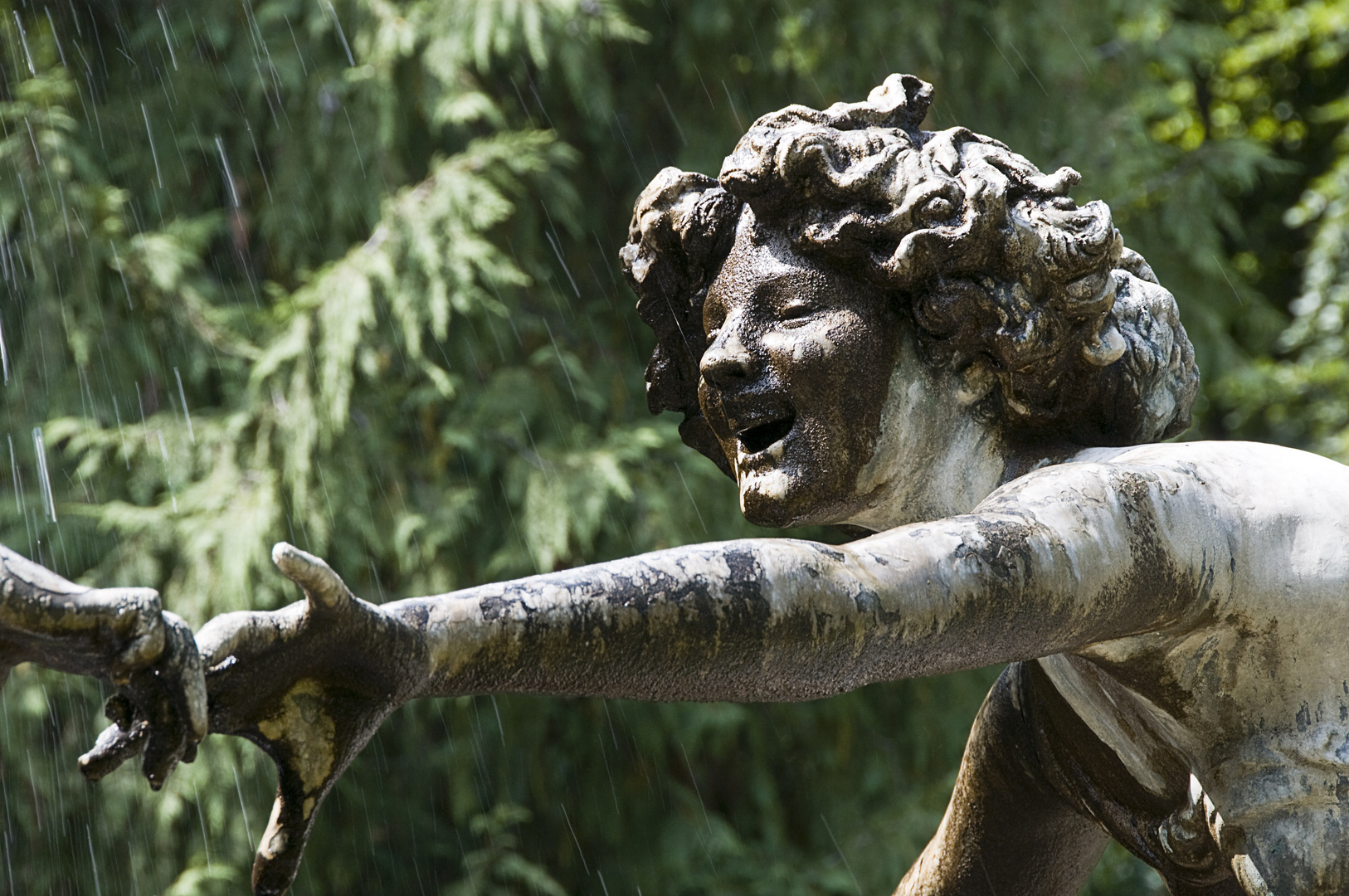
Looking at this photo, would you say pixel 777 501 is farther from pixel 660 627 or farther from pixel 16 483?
pixel 16 483

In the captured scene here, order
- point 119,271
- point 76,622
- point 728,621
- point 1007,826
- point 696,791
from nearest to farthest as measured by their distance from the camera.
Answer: point 76,622, point 728,621, point 1007,826, point 119,271, point 696,791

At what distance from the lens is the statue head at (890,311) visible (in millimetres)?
1731

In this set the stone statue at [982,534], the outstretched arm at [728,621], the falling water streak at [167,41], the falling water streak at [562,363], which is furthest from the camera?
the falling water streak at [167,41]

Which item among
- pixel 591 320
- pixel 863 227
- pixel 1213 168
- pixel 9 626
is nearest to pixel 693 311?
pixel 863 227

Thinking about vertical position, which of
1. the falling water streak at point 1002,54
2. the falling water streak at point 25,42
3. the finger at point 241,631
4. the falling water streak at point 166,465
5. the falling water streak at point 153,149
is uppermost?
the falling water streak at point 25,42

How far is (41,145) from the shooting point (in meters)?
5.26

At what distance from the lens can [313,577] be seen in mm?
1084

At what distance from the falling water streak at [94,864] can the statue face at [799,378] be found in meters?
4.09

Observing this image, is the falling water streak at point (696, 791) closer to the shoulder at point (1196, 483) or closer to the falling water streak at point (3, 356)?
the falling water streak at point (3, 356)

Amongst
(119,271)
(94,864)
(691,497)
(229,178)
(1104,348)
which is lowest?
(94,864)

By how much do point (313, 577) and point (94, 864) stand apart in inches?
183

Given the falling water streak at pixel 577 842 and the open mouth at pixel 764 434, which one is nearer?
the open mouth at pixel 764 434

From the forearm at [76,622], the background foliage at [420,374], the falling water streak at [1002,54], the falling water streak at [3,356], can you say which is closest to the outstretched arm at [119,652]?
the forearm at [76,622]

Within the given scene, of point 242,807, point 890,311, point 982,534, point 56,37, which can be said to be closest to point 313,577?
point 982,534
